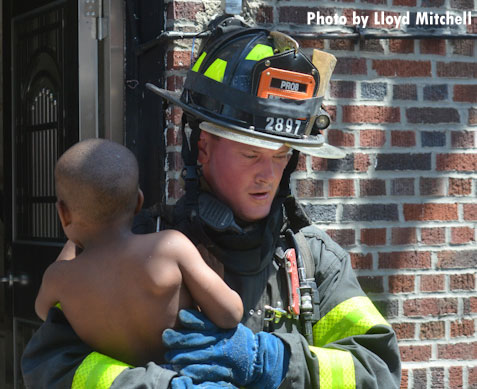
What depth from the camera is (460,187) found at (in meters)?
3.63

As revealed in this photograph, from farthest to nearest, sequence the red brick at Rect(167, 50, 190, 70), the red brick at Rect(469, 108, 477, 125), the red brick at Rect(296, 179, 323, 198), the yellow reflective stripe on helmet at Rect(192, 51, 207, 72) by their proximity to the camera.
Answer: the red brick at Rect(469, 108, 477, 125) < the red brick at Rect(296, 179, 323, 198) < the red brick at Rect(167, 50, 190, 70) < the yellow reflective stripe on helmet at Rect(192, 51, 207, 72)

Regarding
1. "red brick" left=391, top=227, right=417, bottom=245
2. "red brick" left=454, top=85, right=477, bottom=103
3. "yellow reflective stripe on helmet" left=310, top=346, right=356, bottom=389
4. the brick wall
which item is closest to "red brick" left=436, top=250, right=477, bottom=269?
the brick wall

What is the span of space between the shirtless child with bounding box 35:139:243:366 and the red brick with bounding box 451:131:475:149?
1.97 metres

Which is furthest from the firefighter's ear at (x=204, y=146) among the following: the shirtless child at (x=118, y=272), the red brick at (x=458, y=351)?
the red brick at (x=458, y=351)

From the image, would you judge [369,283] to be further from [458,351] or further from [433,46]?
[433,46]

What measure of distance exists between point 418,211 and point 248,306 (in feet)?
5.16

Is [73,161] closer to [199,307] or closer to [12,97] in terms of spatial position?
[199,307]

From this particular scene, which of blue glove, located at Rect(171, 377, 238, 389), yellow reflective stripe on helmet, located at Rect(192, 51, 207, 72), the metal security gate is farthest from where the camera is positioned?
the metal security gate

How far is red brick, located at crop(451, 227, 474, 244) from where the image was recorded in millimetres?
3619

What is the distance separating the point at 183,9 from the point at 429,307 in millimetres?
1734

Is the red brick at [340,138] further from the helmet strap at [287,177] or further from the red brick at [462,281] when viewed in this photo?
the helmet strap at [287,177]

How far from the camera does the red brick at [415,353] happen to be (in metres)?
3.55

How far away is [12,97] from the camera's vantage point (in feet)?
13.7

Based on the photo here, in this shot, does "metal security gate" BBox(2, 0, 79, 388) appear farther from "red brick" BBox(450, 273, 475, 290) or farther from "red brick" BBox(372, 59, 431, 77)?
"red brick" BBox(450, 273, 475, 290)
